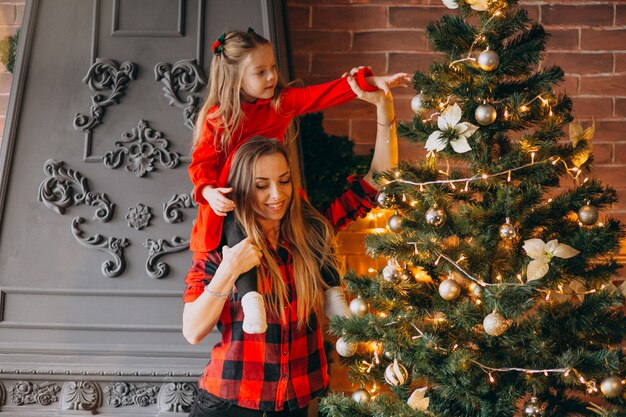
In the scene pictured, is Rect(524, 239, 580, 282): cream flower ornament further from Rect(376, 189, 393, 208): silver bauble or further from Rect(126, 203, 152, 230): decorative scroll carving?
Rect(126, 203, 152, 230): decorative scroll carving

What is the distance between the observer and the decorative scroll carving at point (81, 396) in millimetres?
2436

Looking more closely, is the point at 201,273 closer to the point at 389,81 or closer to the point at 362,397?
the point at 362,397

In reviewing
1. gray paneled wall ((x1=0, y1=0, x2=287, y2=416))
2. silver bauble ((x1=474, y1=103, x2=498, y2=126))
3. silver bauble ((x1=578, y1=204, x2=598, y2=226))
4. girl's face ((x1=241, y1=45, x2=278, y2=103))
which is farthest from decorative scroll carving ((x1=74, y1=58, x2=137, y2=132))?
silver bauble ((x1=578, y1=204, x2=598, y2=226))

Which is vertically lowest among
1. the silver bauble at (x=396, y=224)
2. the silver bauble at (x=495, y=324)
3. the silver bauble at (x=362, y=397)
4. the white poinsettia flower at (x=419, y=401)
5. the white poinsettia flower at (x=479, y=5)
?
the silver bauble at (x=362, y=397)

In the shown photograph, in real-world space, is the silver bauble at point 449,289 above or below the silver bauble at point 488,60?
below

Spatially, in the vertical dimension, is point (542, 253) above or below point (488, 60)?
below

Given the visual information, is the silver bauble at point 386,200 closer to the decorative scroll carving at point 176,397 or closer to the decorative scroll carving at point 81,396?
the decorative scroll carving at point 176,397

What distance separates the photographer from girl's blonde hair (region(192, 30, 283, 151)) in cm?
211

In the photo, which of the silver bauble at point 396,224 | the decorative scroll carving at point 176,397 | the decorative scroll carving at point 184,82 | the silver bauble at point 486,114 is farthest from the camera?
the decorative scroll carving at point 184,82

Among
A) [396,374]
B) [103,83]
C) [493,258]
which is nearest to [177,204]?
[103,83]

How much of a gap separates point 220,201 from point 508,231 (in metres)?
0.81

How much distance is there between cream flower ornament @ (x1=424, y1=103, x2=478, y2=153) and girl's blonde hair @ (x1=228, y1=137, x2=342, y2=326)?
20.9 inches

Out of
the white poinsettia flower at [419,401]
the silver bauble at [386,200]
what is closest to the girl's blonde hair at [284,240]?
the silver bauble at [386,200]

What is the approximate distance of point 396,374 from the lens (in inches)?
65.7
